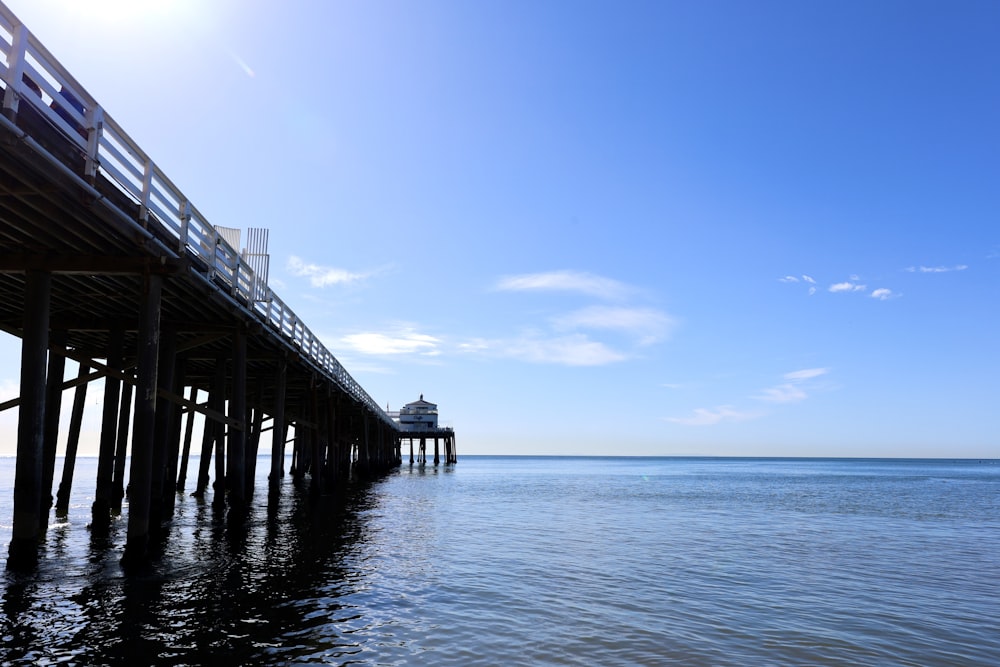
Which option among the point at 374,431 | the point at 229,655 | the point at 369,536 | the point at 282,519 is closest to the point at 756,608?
the point at 229,655

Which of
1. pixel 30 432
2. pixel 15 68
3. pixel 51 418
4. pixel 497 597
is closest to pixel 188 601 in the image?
pixel 30 432

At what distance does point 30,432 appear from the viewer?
37.8ft

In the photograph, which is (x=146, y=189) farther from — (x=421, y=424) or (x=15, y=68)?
(x=421, y=424)

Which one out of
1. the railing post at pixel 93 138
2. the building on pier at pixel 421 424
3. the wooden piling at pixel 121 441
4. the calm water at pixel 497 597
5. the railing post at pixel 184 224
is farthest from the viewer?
the building on pier at pixel 421 424

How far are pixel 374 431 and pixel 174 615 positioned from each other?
55.5 metres

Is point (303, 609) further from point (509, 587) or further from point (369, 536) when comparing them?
point (369, 536)

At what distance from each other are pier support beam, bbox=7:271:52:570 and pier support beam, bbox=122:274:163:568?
151 centimetres

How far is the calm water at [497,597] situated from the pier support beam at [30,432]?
2.06 feet

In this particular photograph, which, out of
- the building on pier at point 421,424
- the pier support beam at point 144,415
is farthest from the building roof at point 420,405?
the pier support beam at point 144,415

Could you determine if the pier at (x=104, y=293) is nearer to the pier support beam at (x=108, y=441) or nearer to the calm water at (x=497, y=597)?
the pier support beam at (x=108, y=441)

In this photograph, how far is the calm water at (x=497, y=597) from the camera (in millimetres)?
8664

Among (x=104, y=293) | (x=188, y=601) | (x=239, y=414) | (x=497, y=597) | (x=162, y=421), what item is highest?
(x=104, y=293)

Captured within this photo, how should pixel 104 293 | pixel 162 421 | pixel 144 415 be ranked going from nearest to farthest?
1. pixel 144 415
2. pixel 104 293
3. pixel 162 421

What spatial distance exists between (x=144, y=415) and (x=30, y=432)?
5.85 feet
